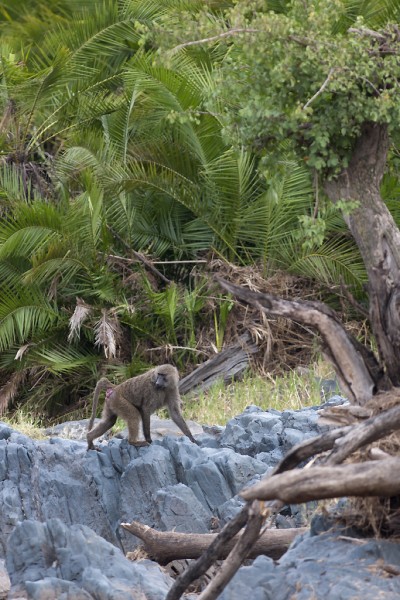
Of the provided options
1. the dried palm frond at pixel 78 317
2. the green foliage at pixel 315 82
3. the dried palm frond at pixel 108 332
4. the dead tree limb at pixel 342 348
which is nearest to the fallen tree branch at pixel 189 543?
the dead tree limb at pixel 342 348

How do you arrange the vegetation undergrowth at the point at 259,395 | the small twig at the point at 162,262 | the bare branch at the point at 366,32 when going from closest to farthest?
the bare branch at the point at 366,32 → the vegetation undergrowth at the point at 259,395 → the small twig at the point at 162,262

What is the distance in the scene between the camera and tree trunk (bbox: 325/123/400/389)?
21.9ft

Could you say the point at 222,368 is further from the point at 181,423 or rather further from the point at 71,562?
the point at 71,562

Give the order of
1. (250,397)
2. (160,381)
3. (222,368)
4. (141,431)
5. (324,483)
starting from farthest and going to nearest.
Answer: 1. (222,368)
2. (250,397)
3. (141,431)
4. (160,381)
5. (324,483)

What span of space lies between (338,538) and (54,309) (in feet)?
32.0

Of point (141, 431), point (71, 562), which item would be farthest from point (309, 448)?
point (141, 431)

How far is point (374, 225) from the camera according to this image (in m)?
7.43

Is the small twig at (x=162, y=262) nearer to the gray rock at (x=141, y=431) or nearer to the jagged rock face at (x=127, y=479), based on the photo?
the gray rock at (x=141, y=431)

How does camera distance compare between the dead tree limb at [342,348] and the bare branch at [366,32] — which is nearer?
the dead tree limb at [342,348]

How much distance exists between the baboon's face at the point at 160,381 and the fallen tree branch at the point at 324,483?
4.97 meters

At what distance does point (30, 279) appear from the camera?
14.6 meters

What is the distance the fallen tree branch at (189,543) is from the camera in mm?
7539

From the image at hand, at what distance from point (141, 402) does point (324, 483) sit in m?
5.17

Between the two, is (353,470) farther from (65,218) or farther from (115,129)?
(115,129)
